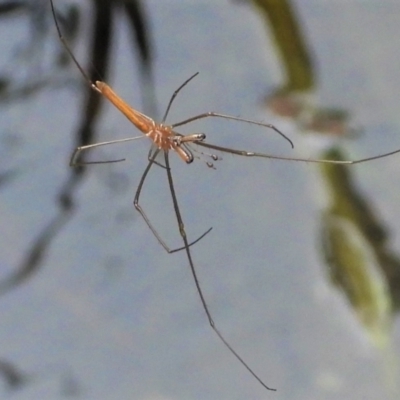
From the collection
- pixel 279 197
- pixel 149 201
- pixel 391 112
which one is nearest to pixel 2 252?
pixel 149 201

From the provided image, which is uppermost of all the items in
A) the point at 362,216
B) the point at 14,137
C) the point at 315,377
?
the point at 14,137

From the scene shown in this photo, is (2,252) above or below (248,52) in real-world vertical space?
below

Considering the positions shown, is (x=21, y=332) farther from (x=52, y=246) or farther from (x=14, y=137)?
(x=14, y=137)

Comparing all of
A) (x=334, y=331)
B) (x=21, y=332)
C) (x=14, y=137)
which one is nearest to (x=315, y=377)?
(x=334, y=331)

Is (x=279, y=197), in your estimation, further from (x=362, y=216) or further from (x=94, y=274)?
(x=94, y=274)

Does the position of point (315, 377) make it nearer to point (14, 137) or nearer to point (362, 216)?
point (362, 216)

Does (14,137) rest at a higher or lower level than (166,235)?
higher
